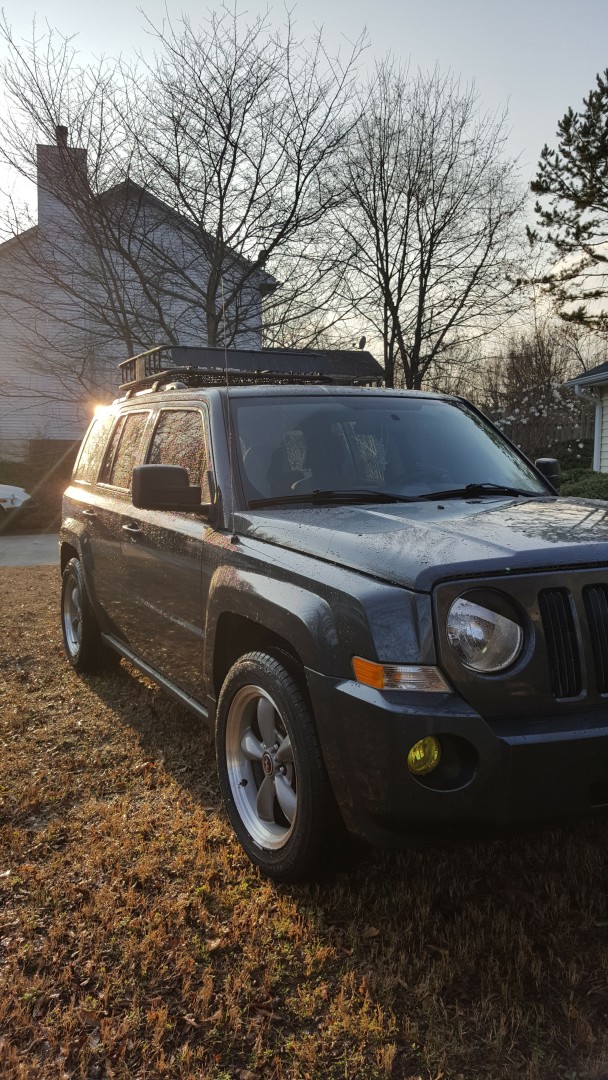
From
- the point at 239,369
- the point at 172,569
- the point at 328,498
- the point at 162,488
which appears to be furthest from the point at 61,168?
the point at 328,498

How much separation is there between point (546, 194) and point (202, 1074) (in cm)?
2498

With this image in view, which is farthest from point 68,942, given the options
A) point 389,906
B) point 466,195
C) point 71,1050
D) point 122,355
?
point 466,195

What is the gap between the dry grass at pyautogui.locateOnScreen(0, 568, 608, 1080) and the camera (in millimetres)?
2346

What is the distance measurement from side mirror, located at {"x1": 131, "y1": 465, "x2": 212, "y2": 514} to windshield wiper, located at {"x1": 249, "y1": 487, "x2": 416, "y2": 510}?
0.27 m

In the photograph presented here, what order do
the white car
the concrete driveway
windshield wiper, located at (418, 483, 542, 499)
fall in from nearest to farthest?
windshield wiper, located at (418, 483, 542, 499)
the concrete driveway
the white car

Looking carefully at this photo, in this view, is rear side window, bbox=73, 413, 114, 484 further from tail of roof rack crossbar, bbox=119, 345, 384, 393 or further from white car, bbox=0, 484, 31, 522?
white car, bbox=0, 484, 31, 522

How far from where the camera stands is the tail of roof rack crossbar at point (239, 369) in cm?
496

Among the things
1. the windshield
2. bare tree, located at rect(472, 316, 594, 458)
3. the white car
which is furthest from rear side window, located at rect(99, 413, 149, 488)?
bare tree, located at rect(472, 316, 594, 458)

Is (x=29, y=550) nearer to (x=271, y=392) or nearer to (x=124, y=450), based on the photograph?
(x=124, y=450)

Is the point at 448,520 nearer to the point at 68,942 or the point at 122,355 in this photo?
the point at 68,942

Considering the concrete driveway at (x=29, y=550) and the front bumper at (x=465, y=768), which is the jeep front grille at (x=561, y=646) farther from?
the concrete driveway at (x=29, y=550)

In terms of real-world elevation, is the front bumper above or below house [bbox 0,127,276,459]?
below

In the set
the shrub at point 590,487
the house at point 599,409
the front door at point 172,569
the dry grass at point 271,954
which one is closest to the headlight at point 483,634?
the dry grass at point 271,954

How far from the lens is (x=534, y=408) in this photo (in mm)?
32969
